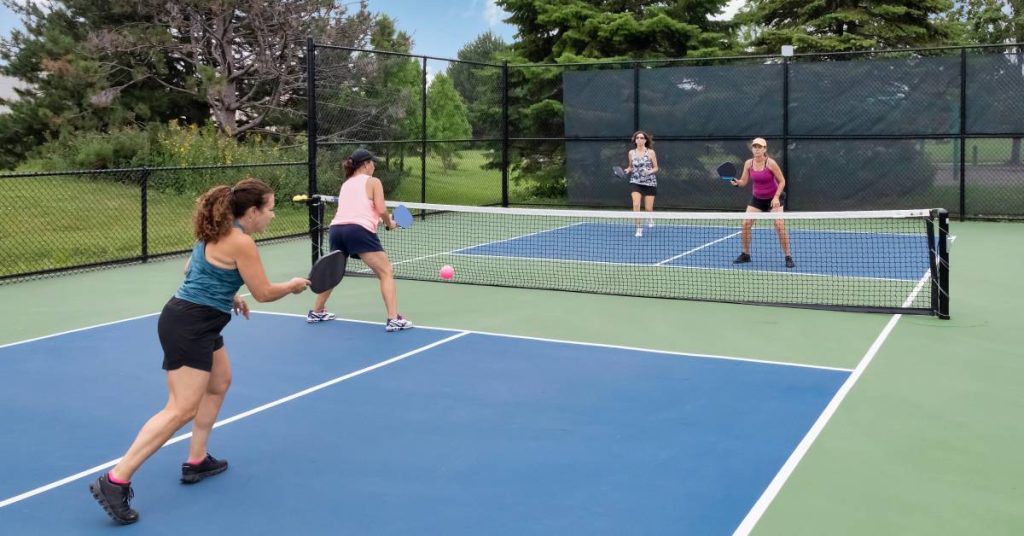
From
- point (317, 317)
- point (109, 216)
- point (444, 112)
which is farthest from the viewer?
point (444, 112)

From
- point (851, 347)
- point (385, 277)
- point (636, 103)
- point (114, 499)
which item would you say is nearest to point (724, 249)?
point (851, 347)

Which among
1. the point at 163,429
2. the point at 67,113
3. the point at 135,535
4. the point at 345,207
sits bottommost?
the point at 135,535

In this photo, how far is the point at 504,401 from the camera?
6.38 m

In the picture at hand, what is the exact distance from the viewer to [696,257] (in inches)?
509

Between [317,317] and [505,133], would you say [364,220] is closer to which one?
[317,317]

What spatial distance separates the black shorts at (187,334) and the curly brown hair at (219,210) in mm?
331

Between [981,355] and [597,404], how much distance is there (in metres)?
3.18

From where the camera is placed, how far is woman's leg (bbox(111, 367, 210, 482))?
175 inches

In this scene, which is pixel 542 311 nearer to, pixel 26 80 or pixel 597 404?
pixel 597 404

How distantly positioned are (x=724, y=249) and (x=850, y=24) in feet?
A: 42.6

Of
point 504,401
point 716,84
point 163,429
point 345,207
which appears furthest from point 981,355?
point 716,84

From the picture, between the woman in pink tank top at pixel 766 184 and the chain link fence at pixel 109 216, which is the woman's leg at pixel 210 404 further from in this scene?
the woman in pink tank top at pixel 766 184

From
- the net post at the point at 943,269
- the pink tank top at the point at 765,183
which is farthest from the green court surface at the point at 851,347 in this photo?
the pink tank top at the point at 765,183

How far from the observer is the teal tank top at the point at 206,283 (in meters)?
4.69
